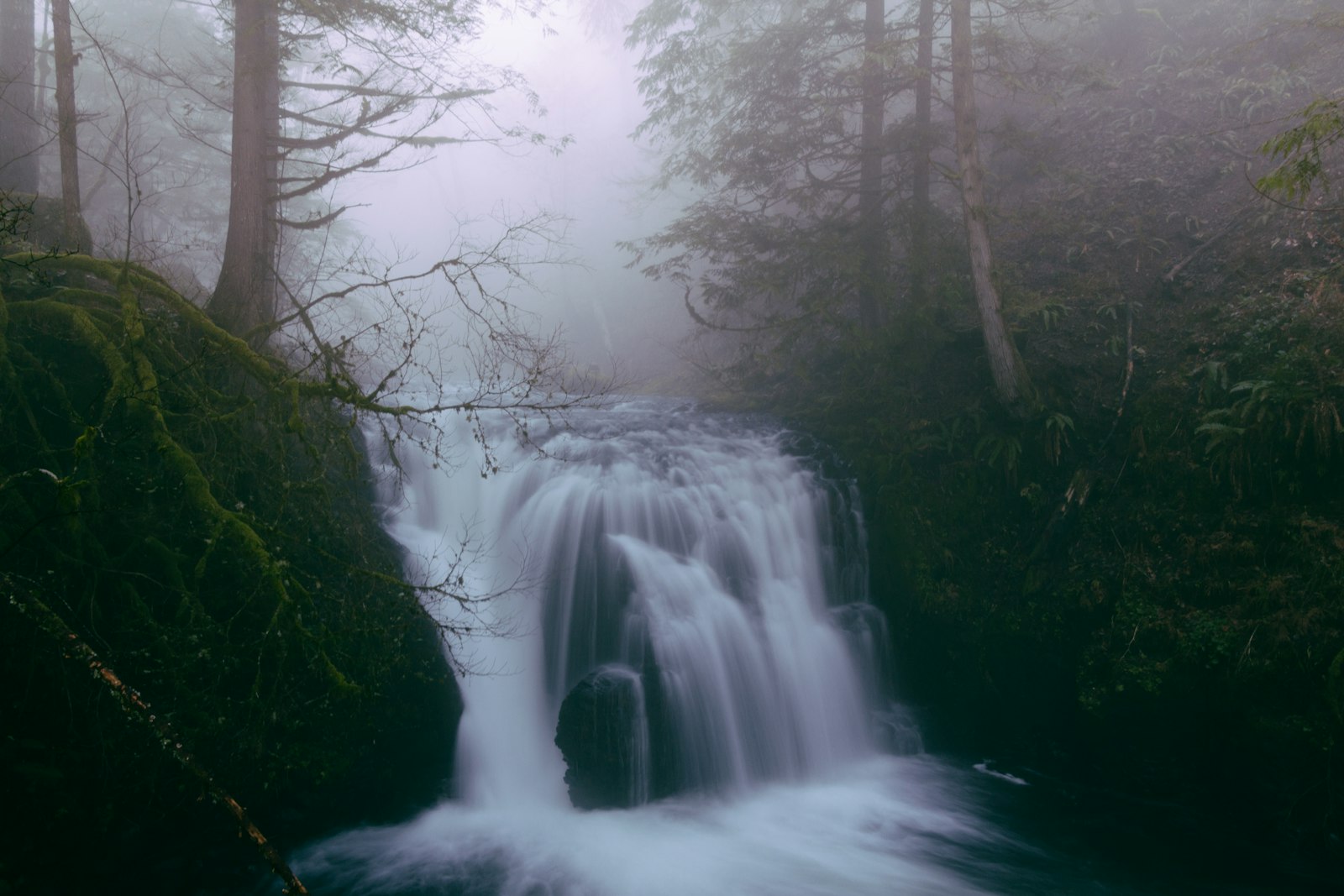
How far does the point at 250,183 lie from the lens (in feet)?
24.5

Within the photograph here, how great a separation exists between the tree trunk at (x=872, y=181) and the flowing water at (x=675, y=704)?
3.13 metres

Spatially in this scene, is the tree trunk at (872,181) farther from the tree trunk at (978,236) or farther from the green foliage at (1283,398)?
the green foliage at (1283,398)

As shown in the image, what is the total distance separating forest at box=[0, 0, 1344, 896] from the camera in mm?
5422

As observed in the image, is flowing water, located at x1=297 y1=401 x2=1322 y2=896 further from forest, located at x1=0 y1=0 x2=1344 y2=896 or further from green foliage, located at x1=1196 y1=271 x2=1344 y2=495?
green foliage, located at x1=1196 y1=271 x2=1344 y2=495

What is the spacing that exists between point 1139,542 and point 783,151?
25.1 ft

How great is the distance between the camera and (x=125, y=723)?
516cm

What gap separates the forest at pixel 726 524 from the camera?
5.42 meters

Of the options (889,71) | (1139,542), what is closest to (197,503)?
(1139,542)

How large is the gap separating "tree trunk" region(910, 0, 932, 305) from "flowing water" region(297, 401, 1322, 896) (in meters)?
3.28

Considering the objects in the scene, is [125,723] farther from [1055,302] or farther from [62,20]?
[1055,302]

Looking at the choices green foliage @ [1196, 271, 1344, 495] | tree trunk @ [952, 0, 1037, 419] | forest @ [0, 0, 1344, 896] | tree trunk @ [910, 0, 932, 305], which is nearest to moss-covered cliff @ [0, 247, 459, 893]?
forest @ [0, 0, 1344, 896]

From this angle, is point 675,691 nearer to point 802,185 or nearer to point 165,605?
point 165,605

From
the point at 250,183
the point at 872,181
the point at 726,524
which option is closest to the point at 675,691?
the point at 726,524

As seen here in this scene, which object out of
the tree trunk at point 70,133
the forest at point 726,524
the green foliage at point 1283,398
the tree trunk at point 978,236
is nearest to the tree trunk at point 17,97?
the forest at point 726,524
